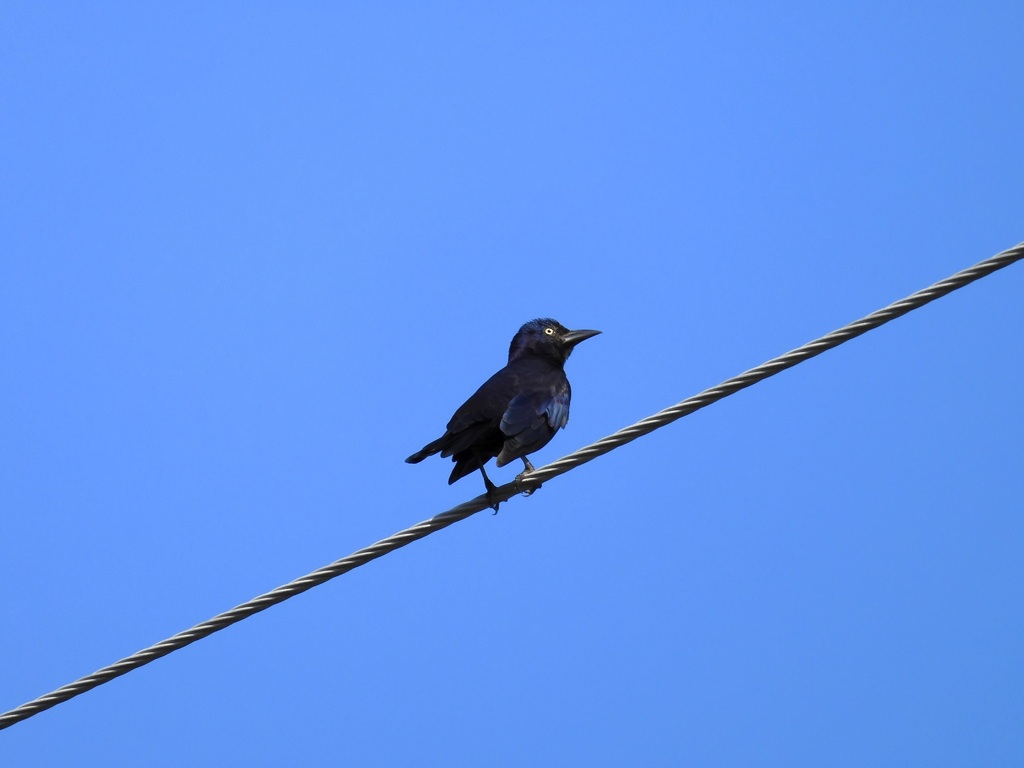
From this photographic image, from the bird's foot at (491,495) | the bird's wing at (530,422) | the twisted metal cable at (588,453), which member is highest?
the bird's wing at (530,422)

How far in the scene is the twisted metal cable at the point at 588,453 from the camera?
4.89 metres

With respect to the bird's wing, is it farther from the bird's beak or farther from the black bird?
the bird's beak

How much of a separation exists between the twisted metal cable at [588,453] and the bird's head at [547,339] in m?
4.02

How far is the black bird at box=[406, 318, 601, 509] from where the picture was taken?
7.56 m

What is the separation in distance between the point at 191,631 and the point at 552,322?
5.10 metres

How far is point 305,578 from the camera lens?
5.25 metres

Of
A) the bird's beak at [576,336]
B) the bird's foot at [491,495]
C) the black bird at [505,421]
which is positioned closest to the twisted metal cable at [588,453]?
the bird's foot at [491,495]

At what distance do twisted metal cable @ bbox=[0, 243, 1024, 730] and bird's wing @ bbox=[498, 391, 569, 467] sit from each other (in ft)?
6.69

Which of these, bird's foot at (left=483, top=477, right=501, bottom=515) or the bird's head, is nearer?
bird's foot at (left=483, top=477, right=501, bottom=515)

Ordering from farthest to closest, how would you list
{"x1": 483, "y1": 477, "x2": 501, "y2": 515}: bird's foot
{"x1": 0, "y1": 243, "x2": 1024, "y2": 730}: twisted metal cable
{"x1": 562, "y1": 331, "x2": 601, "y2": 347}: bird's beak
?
{"x1": 562, "y1": 331, "x2": 601, "y2": 347}: bird's beak
{"x1": 483, "y1": 477, "x2": 501, "y2": 515}: bird's foot
{"x1": 0, "y1": 243, "x2": 1024, "y2": 730}: twisted metal cable

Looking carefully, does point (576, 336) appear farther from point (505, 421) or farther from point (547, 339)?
point (505, 421)

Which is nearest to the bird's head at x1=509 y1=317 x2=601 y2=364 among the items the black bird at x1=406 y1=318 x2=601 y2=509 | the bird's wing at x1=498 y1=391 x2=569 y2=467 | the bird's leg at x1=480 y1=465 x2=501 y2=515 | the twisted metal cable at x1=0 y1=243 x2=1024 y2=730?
the black bird at x1=406 y1=318 x2=601 y2=509

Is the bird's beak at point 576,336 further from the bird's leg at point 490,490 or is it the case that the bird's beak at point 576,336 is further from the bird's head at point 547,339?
the bird's leg at point 490,490

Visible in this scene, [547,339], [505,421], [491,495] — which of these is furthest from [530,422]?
[547,339]
